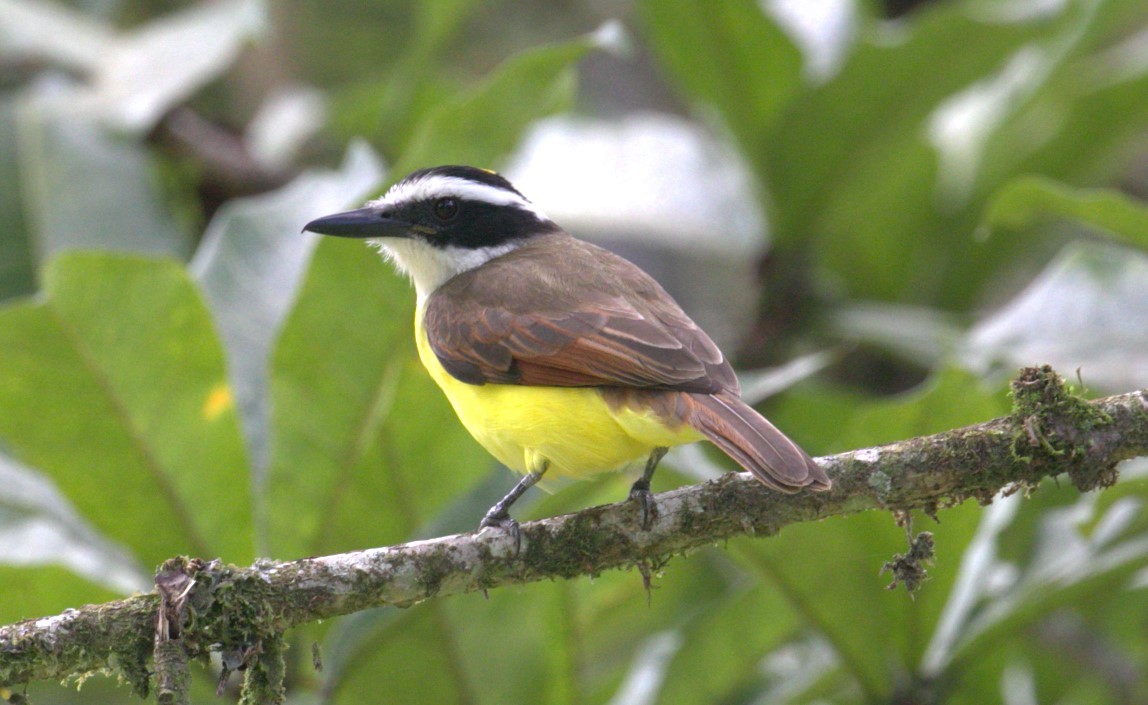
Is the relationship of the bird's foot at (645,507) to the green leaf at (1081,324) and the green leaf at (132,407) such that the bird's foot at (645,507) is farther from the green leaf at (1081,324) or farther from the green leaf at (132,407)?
the green leaf at (1081,324)

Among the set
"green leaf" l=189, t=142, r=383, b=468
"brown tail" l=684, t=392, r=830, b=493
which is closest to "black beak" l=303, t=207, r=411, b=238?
"green leaf" l=189, t=142, r=383, b=468

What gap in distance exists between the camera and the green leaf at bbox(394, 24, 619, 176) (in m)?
3.86

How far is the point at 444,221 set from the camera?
3.94 m

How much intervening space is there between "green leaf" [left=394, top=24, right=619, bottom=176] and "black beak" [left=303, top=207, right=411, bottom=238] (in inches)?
5.3

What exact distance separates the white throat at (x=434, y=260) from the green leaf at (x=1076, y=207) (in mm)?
1434

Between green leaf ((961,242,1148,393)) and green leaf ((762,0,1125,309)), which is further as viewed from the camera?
green leaf ((762,0,1125,309))

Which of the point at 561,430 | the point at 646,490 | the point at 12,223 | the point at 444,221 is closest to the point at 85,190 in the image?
the point at 12,223

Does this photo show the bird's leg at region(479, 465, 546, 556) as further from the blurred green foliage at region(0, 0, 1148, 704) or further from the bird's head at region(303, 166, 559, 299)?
the bird's head at region(303, 166, 559, 299)

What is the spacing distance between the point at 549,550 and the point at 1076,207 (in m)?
2.01

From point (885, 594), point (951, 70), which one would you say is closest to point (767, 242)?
point (951, 70)

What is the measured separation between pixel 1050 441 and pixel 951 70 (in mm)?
2627

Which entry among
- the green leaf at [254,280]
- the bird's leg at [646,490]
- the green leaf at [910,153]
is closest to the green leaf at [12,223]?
the green leaf at [254,280]

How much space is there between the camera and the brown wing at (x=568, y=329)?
123 inches

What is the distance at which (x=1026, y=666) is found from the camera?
4496mm
